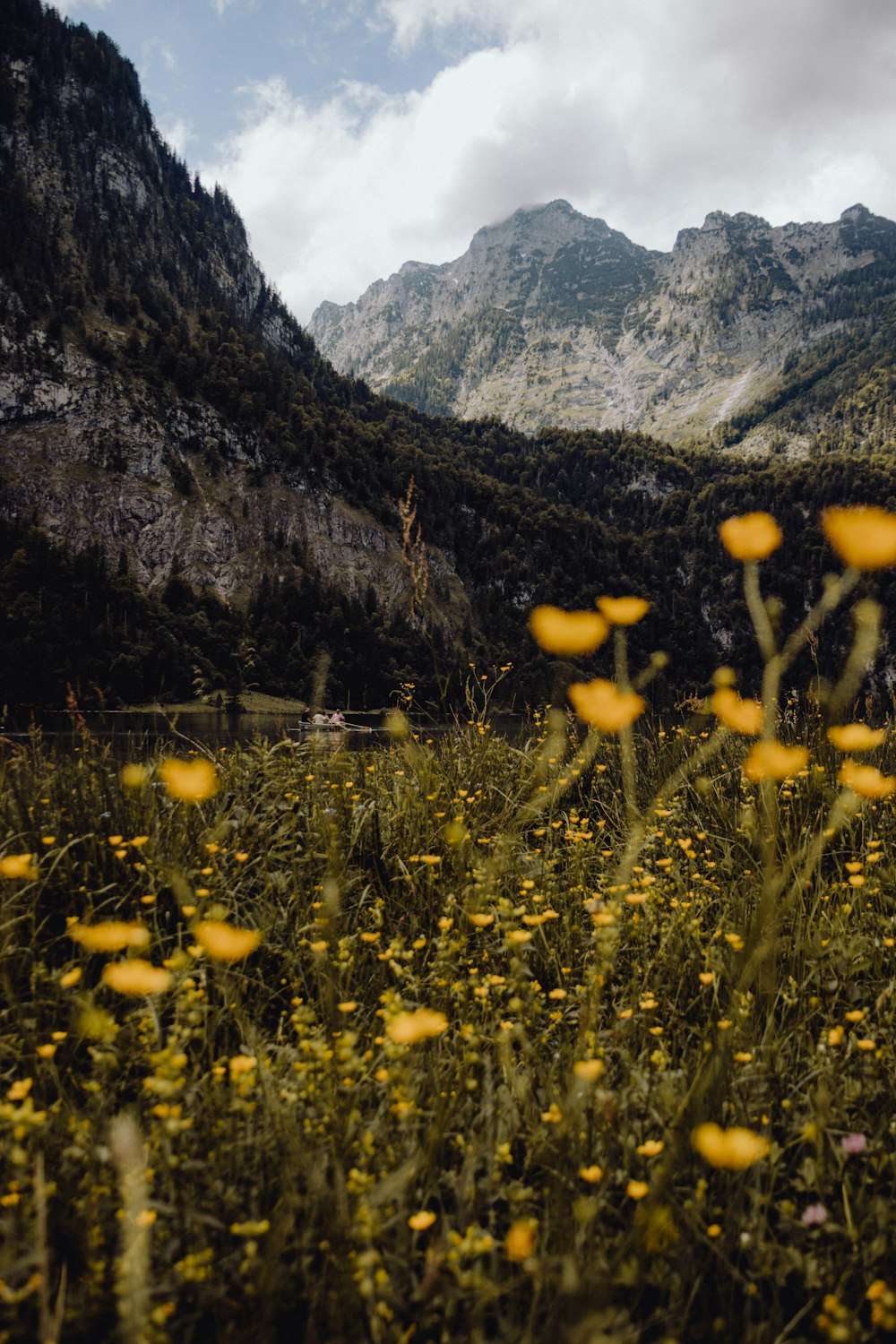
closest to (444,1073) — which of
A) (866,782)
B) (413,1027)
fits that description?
(413,1027)

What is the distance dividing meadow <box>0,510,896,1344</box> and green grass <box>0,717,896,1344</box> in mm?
14

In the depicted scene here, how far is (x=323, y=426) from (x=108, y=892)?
11424 centimetres

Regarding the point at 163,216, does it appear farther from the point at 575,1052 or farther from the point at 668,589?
the point at 575,1052

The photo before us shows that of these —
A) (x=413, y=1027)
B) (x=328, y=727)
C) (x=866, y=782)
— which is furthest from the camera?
(x=328, y=727)

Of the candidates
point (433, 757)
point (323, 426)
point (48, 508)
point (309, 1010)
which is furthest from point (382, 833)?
Result: point (323, 426)

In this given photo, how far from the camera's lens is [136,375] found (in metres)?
90.4

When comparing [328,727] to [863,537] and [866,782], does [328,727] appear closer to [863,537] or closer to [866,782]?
[866,782]

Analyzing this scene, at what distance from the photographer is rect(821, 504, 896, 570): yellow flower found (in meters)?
1.83

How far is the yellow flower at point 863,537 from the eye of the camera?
6.00 feet

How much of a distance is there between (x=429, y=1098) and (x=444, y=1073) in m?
0.13

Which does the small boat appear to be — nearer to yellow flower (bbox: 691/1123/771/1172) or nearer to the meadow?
the meadow

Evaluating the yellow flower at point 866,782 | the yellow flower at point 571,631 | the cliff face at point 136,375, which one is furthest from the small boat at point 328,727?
the cliff face at point 136,375

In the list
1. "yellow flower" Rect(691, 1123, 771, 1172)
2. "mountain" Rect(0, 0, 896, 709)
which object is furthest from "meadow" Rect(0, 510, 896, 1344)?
"mountain" Rect(0, 0, 896, 709)

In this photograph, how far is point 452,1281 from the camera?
152 centimetres
